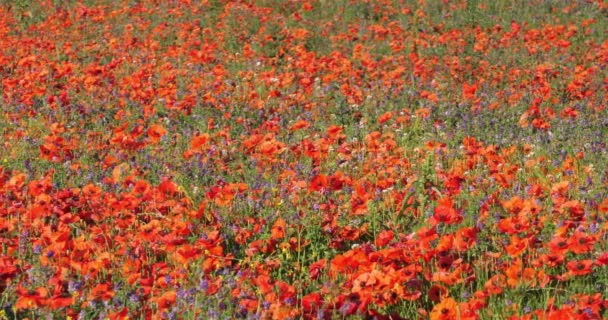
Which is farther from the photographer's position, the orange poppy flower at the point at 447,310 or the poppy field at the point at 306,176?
the poppy field at the point at 306,176

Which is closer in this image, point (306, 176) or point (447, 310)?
point (447, 310)

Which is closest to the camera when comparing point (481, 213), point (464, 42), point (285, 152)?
point (481, 213)

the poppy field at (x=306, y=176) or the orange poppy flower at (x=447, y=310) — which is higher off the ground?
the orange poppy flower at (x=447, y=310)

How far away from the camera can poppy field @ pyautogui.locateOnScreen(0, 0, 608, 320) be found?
3297mm

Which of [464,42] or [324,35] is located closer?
[464,42]

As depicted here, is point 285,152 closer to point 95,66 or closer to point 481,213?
point 481,213

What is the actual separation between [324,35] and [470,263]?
24.8 feet

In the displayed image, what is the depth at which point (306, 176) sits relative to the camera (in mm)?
4926

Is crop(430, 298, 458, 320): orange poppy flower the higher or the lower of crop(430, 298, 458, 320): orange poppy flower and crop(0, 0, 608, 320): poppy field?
the higher

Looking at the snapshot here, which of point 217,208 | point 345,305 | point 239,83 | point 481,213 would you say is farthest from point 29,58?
point 345,305

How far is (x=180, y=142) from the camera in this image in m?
6.11

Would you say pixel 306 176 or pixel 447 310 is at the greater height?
pixel 447 310

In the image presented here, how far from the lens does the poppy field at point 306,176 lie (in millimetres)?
3297

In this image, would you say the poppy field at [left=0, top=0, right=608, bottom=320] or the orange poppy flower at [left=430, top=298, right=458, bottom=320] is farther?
the poppy field at [left=0, top=0, right=608, bottom=320]
